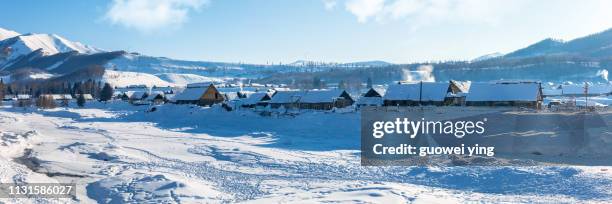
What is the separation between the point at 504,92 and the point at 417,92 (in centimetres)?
678

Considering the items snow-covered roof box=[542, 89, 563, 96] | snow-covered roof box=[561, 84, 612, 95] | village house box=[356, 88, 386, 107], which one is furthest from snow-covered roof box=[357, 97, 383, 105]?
snow-covered roof box=[561, 84, 612, 95]

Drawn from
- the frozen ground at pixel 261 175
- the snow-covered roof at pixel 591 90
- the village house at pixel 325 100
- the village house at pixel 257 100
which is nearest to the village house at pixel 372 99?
the village house at pixel 325 100

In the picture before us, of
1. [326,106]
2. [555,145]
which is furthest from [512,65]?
[555,145]

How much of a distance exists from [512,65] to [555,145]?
542ft

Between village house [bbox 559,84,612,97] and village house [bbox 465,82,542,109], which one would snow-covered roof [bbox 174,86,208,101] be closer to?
village house [bbox 465,82,542,109]

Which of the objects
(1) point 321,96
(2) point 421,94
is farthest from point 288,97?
(2) point 421,94

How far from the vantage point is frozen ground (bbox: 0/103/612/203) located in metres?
13.7

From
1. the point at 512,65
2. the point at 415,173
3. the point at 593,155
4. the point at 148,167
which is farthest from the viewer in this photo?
the point at 512,65

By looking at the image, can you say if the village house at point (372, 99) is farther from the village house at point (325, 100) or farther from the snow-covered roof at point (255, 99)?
the snow-covered roof at point (255, 99)

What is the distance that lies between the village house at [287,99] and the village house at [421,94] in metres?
8.61

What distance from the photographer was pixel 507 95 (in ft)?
145

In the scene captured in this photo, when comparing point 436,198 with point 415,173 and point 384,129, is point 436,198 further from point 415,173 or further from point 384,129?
point 384,129

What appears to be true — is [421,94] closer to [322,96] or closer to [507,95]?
[507,95]

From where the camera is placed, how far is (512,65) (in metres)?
178
